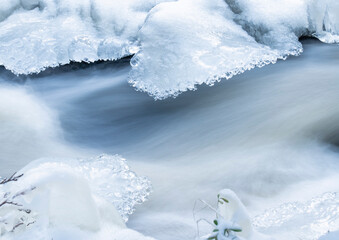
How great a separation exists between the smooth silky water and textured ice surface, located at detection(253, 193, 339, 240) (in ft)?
0.18

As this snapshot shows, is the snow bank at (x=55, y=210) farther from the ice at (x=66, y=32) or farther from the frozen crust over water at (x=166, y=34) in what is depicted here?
the ice at (x=66, y=32)

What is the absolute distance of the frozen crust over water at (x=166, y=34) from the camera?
4391 mm

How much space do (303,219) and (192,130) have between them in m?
1.77

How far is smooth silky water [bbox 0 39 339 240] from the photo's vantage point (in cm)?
316

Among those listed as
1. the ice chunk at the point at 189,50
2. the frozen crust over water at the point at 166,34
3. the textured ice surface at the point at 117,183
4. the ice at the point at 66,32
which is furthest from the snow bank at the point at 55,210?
the ice at the point at 66,32

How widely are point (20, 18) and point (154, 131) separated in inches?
99.3

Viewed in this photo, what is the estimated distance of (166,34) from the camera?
4.59 meters

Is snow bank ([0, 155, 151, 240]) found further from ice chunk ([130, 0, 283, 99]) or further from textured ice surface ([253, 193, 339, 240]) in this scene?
ice chunk ([130, 0, 283, 99])

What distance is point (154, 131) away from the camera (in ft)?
13.8

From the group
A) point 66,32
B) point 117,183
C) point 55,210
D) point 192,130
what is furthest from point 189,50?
point 55,210

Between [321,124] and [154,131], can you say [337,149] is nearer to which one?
[321,124]

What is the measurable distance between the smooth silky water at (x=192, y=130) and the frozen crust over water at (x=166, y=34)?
23 centimetres

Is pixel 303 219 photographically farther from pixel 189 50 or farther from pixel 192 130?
pixel 189 50

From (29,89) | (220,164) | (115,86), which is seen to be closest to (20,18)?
(29,89)
